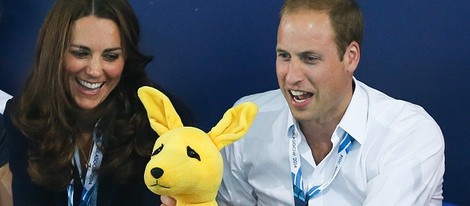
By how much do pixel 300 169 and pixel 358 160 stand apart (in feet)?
0.45

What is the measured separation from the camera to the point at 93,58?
183 centimetres

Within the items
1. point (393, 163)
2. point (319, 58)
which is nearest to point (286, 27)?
point (319, 58)

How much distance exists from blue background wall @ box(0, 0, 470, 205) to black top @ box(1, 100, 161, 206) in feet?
1.33

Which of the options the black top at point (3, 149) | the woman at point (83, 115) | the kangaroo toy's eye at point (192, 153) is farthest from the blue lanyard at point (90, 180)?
the kangaroo toy's eye at point (192, 153)

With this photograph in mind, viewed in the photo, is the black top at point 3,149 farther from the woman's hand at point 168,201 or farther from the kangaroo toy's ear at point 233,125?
the kangaroo toy's ear at point 233,125

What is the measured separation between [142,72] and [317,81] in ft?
1.53

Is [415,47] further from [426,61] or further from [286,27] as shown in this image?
[286,27]

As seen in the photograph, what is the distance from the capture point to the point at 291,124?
182cm

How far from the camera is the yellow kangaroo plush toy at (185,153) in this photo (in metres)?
1.46

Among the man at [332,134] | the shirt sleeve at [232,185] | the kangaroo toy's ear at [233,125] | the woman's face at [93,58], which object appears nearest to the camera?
the kangaroo toy's ear at [233,125]

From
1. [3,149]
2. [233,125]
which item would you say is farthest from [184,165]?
[3,149]

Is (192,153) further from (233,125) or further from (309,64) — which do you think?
(309,64)

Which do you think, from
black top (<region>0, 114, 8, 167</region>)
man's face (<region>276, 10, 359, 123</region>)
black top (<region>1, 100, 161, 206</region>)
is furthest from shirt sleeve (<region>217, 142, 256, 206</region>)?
black top (<region>0, 114, 8, 167</region>)

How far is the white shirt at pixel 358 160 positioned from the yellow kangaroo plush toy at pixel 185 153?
0.29m
